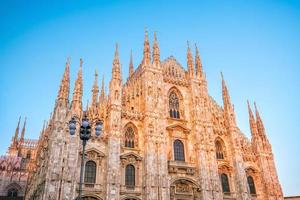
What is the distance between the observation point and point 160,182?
2825 cm

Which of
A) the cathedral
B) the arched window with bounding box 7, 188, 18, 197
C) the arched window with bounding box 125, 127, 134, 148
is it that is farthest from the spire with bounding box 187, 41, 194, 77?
the arched window with bounding box 7, 188, 18, 197

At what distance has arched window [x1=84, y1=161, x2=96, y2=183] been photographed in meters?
26.1

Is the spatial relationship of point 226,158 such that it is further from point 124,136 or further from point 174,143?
point 124,136

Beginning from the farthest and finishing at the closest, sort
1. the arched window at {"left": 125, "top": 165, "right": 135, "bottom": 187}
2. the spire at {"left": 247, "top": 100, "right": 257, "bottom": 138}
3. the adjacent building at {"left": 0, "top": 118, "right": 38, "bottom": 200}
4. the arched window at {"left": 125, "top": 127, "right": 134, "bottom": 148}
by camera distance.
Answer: the adjacent building at {"left": 0, "top": 118, "right": 38, "bottom": 200}
the spire at {"left": 247, "top": 100, "right": 257, "bottom": 138}
the arched window at {"left": 125, "top": 127, "right": 134, "bottom": 148}
the arched window at {"left": 125, "top": 165, "right": 135, "bottom": 187}

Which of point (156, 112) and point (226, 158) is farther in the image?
point (226, 158)

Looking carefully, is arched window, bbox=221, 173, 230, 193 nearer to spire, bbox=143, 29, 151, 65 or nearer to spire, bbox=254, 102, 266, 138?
spire, bbox=254, 102, 266, 138

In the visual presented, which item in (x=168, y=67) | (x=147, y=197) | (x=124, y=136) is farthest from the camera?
(x=168, y=67)

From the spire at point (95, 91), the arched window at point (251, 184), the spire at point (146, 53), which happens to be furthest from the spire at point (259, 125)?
the spire at point (95, 91)

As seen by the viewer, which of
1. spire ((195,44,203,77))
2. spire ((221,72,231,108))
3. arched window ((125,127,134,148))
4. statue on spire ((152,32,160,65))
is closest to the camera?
arched window ((125,127,134,148))

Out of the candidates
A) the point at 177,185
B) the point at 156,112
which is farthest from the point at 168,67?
the point at 177,185

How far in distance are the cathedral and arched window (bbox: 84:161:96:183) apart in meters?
0.09

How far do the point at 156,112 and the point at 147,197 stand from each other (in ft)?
30.8

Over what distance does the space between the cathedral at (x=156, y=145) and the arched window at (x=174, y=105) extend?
0.13 m

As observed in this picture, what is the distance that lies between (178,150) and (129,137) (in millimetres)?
6459
